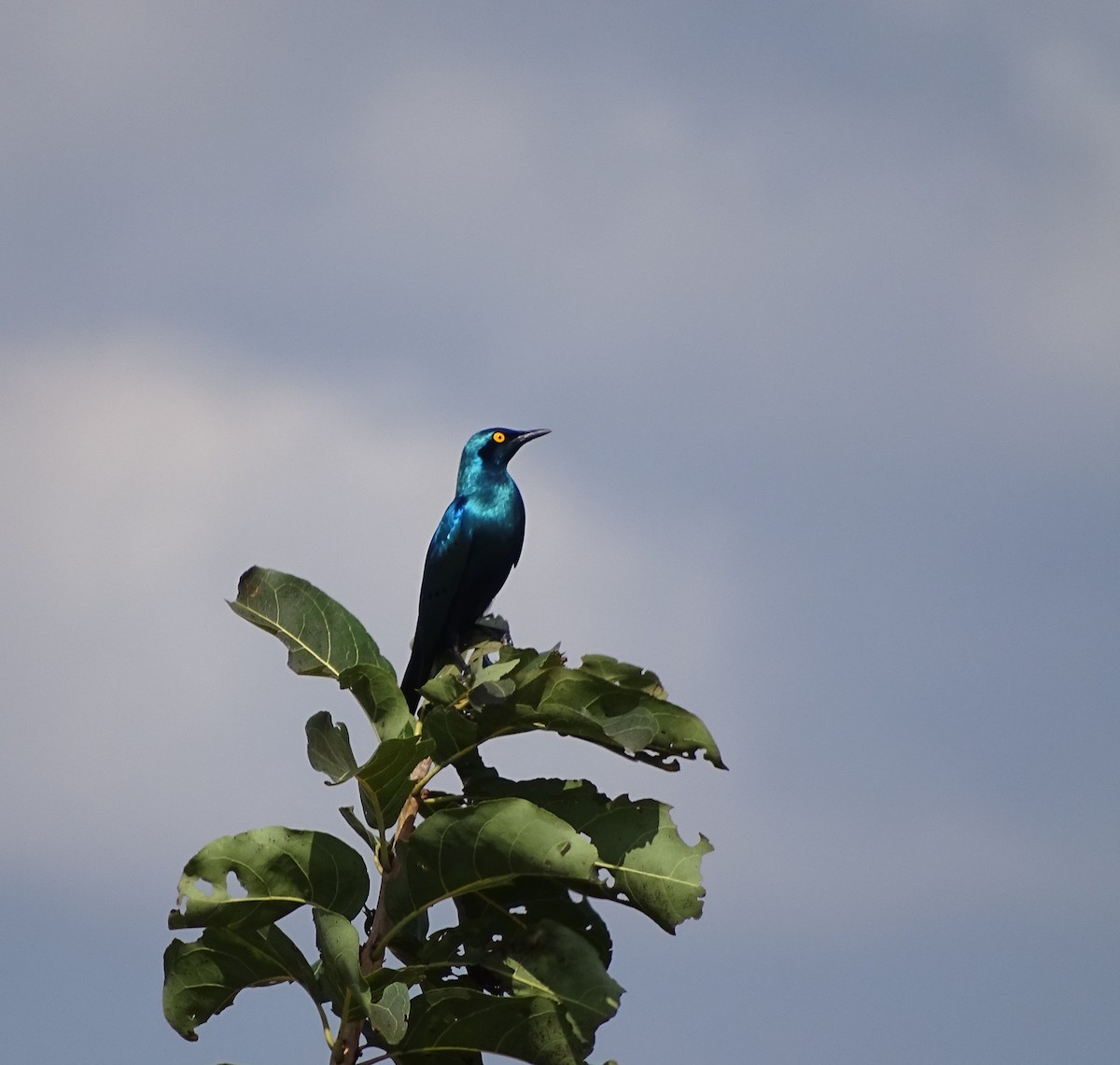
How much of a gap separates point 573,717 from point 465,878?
1.75 ft

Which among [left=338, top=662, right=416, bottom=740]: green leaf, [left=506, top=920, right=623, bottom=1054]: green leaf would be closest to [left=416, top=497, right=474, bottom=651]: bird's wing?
[left=338, top=662, right=416, bottom=740]: green leaf

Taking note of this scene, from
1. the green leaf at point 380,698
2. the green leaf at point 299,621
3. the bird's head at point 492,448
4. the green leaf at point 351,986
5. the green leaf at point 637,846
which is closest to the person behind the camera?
the green leaf at point 351,986

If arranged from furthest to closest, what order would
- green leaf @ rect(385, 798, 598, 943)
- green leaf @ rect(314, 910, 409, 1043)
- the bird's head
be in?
1. the bird's head
2. green leaf @ rect(385, 798, 598, 943)
3. green leaf @ rect(314, 910, 409, 1043)

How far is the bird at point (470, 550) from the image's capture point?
651 centimetres

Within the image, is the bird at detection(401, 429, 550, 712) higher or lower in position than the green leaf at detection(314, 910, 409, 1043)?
higher

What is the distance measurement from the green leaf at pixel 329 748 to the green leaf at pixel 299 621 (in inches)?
13.1

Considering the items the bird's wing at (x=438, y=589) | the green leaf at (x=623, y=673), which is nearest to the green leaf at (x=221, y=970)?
the green leaf at (x=623, y=673)

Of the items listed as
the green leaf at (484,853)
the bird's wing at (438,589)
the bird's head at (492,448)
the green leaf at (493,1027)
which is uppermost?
the bird's head at (492,448)

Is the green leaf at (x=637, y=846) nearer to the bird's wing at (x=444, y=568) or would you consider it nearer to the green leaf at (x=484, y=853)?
the green leaf at (x=484, y=853)

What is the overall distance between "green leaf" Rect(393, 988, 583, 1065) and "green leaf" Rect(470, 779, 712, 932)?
39 centimetres

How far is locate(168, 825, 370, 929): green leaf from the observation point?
3797mm

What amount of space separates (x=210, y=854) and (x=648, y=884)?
47.1 inches

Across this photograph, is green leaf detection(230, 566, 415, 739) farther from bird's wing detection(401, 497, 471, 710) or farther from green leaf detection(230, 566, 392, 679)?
bird's wing detection(401, 497, 471, 710)

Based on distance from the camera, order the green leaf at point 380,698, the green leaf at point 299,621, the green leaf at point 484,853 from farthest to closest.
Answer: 1. the green leaf at point 299,621
2. the green leaf at point 380,698
3. the green leaf at point 484,853
